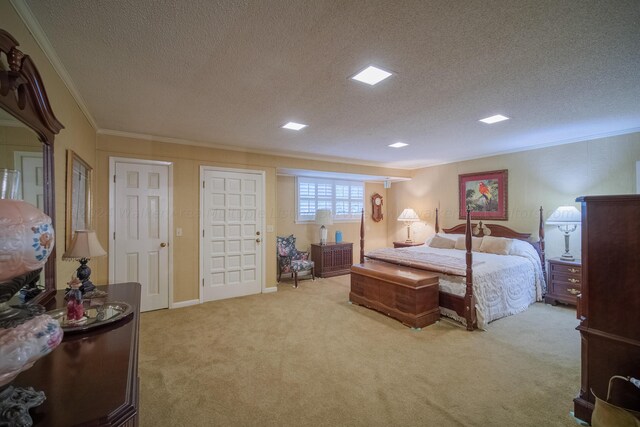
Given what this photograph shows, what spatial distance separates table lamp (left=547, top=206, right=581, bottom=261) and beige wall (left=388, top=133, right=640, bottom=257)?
0.22 metres

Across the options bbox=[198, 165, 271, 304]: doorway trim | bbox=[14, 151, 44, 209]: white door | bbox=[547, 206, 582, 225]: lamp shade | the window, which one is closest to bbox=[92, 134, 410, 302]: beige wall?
bbox=[198, 165, 271, 304]: doorway trim

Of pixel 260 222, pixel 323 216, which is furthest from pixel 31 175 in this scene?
pixel 323 216

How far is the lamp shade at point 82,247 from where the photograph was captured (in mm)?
1938

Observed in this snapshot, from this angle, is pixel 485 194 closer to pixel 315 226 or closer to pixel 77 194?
pixel 315 226

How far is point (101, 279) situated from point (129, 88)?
100 inches

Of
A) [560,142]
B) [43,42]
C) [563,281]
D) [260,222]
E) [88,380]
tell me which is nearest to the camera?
[88,380]

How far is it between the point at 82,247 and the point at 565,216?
5.43m

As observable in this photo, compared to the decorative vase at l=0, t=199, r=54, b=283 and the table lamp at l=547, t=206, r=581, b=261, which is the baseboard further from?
the table lamp at l=547, t=206, r=581, b=261

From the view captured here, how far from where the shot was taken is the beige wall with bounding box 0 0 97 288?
1490 mm

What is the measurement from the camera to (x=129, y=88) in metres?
2.50

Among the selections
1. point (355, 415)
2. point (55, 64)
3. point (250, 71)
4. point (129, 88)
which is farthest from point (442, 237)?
point (55, 64)

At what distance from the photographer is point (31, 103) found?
1.46 m

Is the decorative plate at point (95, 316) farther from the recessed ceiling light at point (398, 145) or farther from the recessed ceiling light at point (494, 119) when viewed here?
the recessed ceiling light at point (398, 145)

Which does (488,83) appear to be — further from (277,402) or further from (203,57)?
(277,402)
